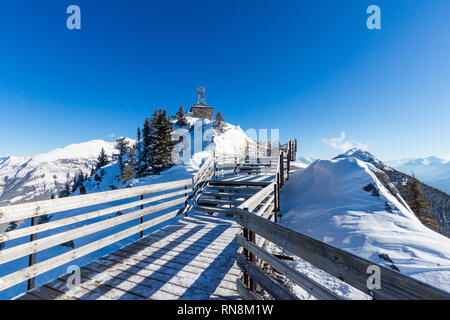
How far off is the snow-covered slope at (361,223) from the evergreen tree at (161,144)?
17.0 metres

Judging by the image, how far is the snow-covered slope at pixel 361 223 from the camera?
4.38 meters

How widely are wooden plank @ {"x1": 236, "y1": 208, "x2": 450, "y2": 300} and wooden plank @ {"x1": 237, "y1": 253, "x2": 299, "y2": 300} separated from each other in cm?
49

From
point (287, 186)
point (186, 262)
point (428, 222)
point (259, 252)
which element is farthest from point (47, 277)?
point (428, 222)

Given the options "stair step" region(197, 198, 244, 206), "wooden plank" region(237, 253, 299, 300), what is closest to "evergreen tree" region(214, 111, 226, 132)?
"stair step" region(197, 198, 244, 206)

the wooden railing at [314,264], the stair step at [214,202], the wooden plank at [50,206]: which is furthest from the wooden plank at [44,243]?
the stair step at [214,202]

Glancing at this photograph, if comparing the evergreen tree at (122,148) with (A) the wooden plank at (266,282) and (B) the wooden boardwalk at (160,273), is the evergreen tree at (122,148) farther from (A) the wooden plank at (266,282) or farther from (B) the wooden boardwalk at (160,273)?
(A) the wooden plank at (266,282)

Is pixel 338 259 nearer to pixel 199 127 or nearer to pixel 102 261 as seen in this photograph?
pixel 102 261

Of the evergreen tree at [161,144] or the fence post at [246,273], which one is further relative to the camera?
the evergreen tree at [161,144]

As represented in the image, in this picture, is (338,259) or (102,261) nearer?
(338,259)

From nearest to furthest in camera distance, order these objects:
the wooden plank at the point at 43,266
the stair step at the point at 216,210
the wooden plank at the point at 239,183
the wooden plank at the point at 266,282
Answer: the wooden plank at the point at 266,282 < the wooden plank at the point at 43,266 < the stair step at the point at 216,210 < the wooden plank at the point at 239,183

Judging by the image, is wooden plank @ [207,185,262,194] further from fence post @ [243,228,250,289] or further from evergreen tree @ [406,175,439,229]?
evergreen tree @ [406,175,439,229]
